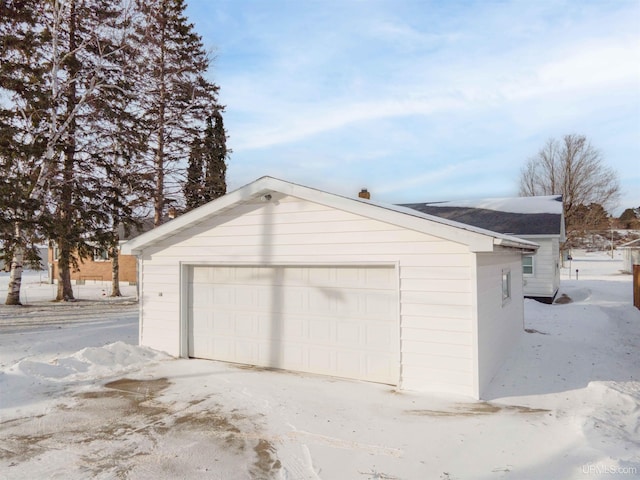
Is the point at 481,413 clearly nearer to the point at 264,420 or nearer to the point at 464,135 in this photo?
the point at 264,420

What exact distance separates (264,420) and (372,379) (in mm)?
2330

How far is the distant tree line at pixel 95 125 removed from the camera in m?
15.2

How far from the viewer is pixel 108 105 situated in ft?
56.9

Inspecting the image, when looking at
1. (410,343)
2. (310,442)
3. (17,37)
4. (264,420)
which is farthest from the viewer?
(17,37)

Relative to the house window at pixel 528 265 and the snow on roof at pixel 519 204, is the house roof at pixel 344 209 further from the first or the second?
the snow on roof at pixel 519 204

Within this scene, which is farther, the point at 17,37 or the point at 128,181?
the point at 128,181

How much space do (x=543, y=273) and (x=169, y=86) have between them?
19.1 m

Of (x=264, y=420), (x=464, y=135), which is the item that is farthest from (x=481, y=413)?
(x=464, y=135)

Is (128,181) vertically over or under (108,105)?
under

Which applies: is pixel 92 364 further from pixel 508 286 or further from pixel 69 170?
pixel 69 170

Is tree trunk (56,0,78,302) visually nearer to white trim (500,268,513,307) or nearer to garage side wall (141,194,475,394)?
garage side wall (141,194,475,394)

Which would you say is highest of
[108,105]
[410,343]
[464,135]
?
[108,105]

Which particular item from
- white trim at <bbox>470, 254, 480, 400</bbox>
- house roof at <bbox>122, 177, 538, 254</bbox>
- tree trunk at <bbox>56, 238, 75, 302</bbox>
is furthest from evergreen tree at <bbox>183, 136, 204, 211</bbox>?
white trim at <bbox>470, 254, 480, 400</bbox>

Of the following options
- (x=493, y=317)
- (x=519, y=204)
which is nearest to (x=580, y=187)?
(x=519, y=204)
